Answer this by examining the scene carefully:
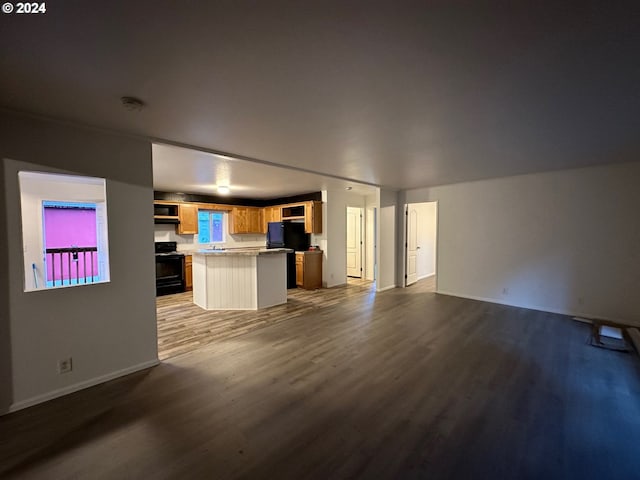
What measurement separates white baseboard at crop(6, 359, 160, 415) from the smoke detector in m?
2.48

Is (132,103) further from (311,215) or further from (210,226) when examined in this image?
(210,226)

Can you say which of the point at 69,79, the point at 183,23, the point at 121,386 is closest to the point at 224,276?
the point at 121,386

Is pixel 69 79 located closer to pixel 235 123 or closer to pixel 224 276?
pixel 235 123

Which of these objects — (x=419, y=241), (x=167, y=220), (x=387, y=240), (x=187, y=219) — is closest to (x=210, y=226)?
(x=187, y=219)

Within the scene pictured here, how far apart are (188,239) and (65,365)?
5043mm

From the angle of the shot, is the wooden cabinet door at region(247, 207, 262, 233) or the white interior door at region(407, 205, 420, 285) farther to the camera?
the wooden cabinet door at region(247, 207, 262, 233)

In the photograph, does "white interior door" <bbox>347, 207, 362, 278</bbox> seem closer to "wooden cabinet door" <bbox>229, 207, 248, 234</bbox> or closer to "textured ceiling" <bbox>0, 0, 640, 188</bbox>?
"wooden cabinet door" <bbox>229, 207, 248, 234</bbox>

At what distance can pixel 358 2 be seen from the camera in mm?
1147

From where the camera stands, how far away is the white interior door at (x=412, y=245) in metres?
7.00

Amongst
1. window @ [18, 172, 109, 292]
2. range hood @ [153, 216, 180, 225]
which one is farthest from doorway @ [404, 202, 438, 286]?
window @ [18, 172, 109, 292]

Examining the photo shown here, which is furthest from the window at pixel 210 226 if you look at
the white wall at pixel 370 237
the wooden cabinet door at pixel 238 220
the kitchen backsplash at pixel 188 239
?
the white wall at pixel 370 237

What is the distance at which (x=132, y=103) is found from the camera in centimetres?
200

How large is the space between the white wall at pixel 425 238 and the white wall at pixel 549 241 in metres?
1.83

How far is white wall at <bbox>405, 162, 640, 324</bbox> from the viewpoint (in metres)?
4.00
